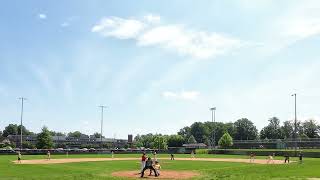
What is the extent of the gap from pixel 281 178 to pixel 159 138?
147m

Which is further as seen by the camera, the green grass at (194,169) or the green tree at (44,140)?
the green tree at (44,140)

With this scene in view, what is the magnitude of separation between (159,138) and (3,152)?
88.4 m

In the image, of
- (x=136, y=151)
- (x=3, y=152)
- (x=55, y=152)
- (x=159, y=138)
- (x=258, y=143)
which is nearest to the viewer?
(x=3, y=152)

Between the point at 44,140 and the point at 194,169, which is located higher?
the point at 44,140

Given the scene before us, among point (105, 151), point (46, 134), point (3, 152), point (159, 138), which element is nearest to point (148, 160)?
point (3, 152)

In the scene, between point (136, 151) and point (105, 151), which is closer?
point (105, 151)

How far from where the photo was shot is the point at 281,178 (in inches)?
1361

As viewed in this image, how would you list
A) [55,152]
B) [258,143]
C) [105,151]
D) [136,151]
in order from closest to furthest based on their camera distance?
[55,152] < [105,151] < [136,151] < [258,143]

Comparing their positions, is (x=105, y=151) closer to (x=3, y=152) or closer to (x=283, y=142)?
(x=3, y=152)

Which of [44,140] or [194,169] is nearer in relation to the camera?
[194,169]

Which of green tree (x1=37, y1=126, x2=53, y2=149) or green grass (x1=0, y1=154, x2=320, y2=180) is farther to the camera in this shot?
green tree (x1=37, y1=126, x2=53, y2=149)

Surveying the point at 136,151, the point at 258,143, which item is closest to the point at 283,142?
the point at 258,143

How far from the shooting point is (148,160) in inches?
1533

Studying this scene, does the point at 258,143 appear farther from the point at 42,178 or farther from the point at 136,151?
the point at 42,178
